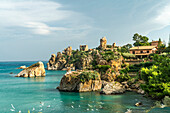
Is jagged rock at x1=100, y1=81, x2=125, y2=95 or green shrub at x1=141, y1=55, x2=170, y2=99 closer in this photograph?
green shrub at x1=141, y1=55, x2=170, y2=99

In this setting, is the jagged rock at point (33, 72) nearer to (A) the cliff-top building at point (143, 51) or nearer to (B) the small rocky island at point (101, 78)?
(B) the small rocky island at point (101, 78)

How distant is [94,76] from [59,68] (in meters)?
125

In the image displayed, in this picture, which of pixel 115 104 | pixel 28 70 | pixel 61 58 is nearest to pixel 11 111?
pixel 115 104

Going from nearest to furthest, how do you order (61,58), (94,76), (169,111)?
1. (169,111)
2. (94,76)
3. (61,58)

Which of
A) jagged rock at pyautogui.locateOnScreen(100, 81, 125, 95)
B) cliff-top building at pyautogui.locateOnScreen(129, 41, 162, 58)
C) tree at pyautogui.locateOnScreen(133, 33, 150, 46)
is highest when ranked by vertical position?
tree at pyautogui.locateOnScreen(133, 33, 150, 46)

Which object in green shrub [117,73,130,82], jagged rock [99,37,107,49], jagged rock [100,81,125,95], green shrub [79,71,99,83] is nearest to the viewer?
jagged rock [100,81,125,95]

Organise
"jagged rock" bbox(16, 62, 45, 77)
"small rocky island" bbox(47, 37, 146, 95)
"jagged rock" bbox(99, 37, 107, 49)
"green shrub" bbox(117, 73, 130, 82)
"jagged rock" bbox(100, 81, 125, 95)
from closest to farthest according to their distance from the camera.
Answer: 1. "jagged rock" bbox(100, 81, 125, 95)
2. "small rocky island" bbox(47, 37, 146, 95)
3. "green shrub" bbox(117, 73, 130, 82)
4. "jagged rock" bbox(16, 62, 45, 77)
5. "jagged rock" bbox(99, 37, 107, 49)

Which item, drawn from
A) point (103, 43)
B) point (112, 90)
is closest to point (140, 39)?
point (103, 43)

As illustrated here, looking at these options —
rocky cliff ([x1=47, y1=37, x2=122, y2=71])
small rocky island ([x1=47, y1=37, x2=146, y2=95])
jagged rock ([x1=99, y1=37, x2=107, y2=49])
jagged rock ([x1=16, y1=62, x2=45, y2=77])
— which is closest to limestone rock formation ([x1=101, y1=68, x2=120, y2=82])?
small rocky island ([x1=47, y1=37, x2=146, y2=95])

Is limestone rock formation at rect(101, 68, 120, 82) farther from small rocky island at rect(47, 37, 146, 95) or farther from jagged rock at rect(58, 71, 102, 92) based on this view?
jagged rock at rect(58, 71, 102, 92)

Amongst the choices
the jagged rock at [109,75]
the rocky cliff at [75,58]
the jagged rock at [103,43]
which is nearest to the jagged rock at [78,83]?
the jagged rock at [109,75]

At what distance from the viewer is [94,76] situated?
54312 mm

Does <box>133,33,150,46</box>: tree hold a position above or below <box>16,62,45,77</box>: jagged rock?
above

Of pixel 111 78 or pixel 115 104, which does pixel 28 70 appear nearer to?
pixel 111 78
